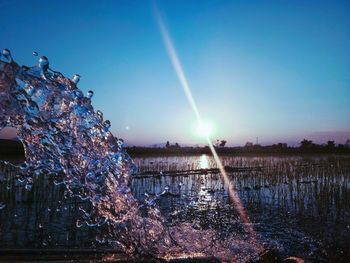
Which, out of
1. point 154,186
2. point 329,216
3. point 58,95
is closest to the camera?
point 58,95

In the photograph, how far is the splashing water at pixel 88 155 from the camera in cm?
489

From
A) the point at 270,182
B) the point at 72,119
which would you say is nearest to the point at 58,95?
the point at 72,119

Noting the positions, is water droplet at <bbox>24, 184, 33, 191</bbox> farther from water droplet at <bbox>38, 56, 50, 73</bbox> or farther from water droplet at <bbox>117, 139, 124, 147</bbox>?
water droplet at <bbox>38, 56, 50, 73</bbox>

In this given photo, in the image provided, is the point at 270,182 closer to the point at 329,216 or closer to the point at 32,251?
the point at 329,216

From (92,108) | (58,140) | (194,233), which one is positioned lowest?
(194,233)

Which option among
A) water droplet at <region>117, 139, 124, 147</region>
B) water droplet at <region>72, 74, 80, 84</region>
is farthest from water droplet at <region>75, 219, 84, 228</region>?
water droplet at <region>72, 74, 80, 84</region>

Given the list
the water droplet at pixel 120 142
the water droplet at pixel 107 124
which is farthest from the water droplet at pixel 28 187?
the water droplet at pixel 107 124

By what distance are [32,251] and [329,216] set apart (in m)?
6.63

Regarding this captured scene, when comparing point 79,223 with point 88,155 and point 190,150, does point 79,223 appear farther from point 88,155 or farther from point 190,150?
point 190,150

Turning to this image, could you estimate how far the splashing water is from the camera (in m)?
4.89

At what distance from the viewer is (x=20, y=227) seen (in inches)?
270

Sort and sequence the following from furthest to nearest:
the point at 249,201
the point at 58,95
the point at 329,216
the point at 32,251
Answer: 1. the point at 249,201
2. the point at 329,216
3. the point at 58,95
4. the point at 32,251

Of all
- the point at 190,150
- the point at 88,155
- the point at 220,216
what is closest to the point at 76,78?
the point at 88,155

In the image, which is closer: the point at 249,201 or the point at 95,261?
the point at 95,261
